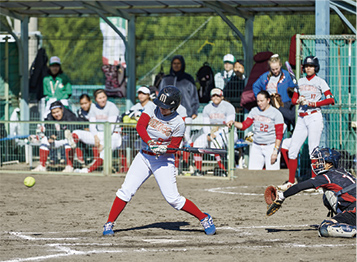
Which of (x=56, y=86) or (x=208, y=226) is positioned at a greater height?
(x=56, y=86)

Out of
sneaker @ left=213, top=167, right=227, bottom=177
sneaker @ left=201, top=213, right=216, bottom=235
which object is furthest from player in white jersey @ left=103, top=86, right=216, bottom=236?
sneaker @ left=213, top=167, right=227, bottom=177

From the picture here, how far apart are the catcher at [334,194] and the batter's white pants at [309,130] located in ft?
12.7

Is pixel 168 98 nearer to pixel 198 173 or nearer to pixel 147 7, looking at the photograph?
pixel 198 173

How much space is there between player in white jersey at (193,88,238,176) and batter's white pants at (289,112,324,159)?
6.56 ft

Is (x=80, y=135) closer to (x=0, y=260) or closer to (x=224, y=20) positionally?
(x=224, y=20)

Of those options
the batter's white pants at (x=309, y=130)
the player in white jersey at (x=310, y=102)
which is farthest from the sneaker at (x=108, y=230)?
the batter's white pants at (x=309, y=130)

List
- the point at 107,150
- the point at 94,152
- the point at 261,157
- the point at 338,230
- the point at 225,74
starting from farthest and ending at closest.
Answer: the point at 225,74, the point at 94,152, the point at 107,150, the point at 261,157, the point at 338,230

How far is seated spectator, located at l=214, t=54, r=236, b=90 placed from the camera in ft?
52.4

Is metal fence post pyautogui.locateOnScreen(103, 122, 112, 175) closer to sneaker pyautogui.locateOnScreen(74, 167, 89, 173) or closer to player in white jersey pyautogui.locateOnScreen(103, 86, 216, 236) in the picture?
sneaker pyautogui.locateOnScreen(74, 167, 89, 173)

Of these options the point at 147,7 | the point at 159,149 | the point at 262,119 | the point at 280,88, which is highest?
the point at 147,7

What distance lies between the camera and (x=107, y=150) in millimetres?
14469

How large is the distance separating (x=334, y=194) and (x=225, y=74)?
8.34 metres

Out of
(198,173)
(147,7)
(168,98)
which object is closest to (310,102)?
(198,173)

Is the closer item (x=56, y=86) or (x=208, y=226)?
(x=208, y=226)
